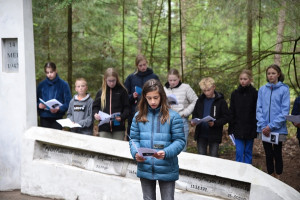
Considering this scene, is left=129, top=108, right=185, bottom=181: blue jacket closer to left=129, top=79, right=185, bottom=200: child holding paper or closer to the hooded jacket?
left=129, top=79, right=185, bottom=200: child holding paper

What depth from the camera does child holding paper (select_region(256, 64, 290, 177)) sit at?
5.35m

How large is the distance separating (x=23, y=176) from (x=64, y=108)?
134 cm

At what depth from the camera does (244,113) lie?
5.69 m

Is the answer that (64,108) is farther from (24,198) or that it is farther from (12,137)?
(24,198)

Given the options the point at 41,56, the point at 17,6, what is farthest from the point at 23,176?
the point at 41,56

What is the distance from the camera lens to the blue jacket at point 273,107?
5344 mm

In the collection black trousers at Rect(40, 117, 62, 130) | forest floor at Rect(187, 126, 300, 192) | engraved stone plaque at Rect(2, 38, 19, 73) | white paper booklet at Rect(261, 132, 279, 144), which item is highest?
engraved stone plaque at Rect(2, 38, 19, 73)

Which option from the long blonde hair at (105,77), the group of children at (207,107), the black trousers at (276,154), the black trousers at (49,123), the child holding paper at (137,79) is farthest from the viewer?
the black trousers at (49,123)

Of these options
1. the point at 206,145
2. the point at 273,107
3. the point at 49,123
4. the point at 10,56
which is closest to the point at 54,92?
the point at 49,123

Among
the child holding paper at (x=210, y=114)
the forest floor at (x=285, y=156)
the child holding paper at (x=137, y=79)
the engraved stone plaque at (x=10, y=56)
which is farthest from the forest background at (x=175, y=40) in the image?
the engraved stone plaque at (x=10, y=56)

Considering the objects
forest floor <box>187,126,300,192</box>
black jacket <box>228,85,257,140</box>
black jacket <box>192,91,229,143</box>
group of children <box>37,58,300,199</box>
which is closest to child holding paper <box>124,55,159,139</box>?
group of children <box>37,58,300,199</box>

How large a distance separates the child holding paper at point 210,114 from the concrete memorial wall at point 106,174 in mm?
1219

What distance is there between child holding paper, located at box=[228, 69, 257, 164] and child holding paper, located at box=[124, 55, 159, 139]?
1.53 metres

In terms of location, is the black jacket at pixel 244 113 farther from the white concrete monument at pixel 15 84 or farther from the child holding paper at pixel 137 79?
the white concrete monument at pixel 15 84
